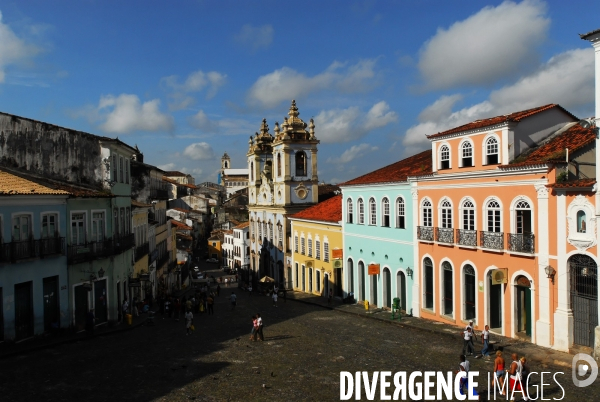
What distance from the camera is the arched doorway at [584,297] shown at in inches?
769

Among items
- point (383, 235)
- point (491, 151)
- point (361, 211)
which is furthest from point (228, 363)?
point (361, 211)

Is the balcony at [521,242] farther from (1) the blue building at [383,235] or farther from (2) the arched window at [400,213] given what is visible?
(2) the arched window at [400,213]

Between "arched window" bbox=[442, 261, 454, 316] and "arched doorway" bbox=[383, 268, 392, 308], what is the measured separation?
5.05 metres

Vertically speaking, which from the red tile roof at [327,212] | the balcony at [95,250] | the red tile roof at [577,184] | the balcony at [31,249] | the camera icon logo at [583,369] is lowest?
the camera icon logo at [583,369]

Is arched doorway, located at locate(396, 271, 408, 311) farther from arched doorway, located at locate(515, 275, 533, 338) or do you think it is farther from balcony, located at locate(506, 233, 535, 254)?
balcony, located at locate(506, 233, 535, 254)

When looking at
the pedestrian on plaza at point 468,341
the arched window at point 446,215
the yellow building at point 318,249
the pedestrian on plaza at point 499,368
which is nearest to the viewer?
the pedestrian on plaza at point 499,368

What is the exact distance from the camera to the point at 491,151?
24.0 m

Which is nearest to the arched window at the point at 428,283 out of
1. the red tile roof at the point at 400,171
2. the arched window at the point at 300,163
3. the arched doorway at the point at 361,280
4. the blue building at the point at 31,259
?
the red tile roof at the point at 400,171

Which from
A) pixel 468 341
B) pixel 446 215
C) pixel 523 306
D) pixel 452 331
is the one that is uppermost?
pixel 446 215

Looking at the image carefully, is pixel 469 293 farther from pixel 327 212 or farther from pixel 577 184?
pixel 327 212

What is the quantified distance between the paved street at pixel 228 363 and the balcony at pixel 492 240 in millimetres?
3952

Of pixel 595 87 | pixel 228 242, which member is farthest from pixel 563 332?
pixel 228 242

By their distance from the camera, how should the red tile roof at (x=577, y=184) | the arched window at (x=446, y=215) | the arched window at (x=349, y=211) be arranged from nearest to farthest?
1. the red tile roof at (x=577, y=184)
2. the arched window at (x=446, y=215)
3. the arched window at (x=349, y=211)

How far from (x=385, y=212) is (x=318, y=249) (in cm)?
1195
